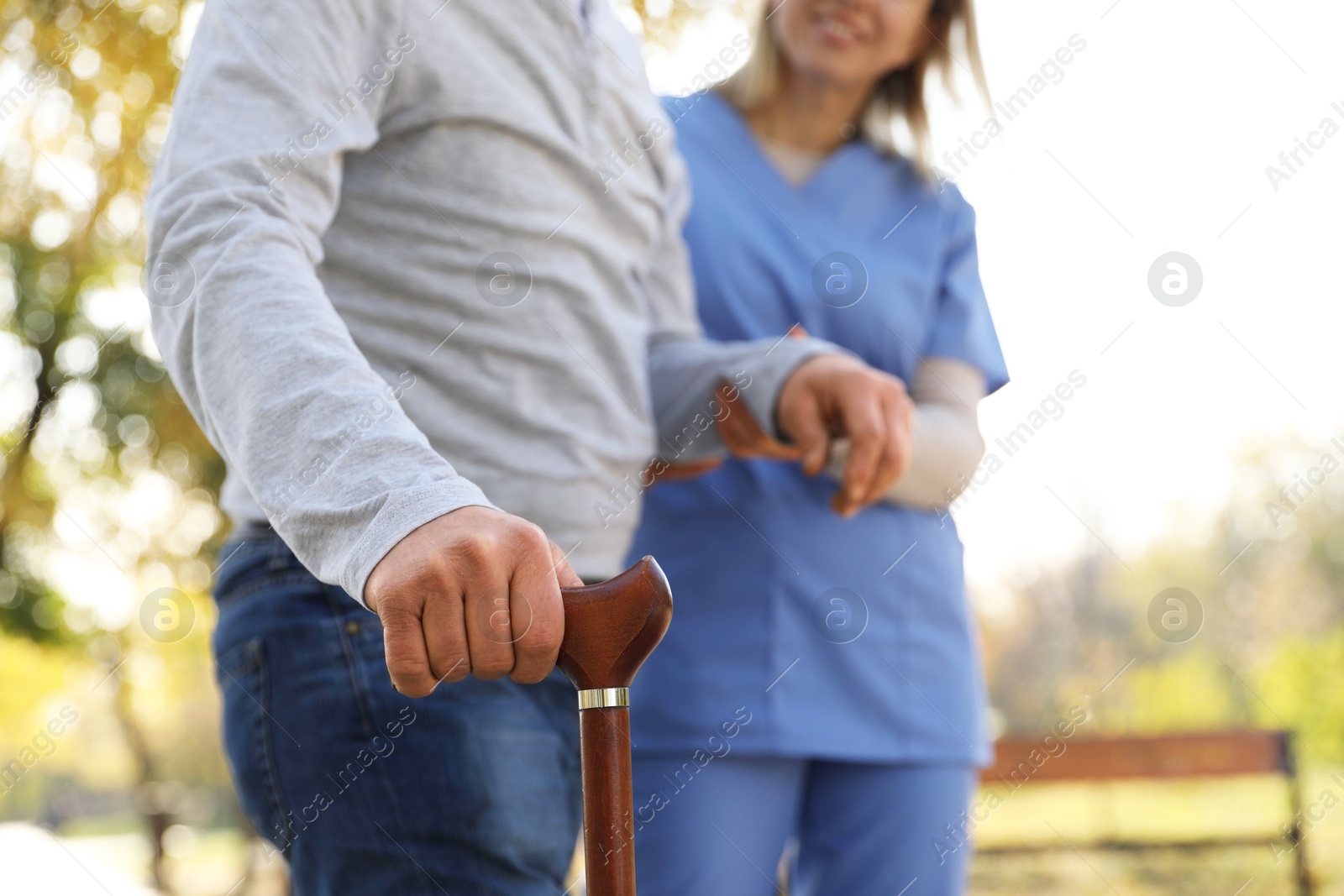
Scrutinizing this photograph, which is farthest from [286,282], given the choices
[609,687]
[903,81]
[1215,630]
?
[1215,630]

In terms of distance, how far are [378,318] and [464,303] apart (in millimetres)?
73

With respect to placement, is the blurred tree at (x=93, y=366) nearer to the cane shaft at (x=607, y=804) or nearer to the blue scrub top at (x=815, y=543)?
the blue scrub top at (x=815, y=543)

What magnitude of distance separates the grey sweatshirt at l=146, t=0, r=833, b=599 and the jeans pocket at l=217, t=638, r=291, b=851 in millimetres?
122

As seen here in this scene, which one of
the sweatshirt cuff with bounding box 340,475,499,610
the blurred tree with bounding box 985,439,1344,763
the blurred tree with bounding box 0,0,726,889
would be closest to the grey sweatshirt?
the sweatshirt cuff with bounding box 340,475,499,610

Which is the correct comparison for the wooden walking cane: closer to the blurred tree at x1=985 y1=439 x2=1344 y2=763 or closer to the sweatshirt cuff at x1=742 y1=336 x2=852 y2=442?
the sweatshirt cuff at x1=742 y1=336 x2=852 y2=442

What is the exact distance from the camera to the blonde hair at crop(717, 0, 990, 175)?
1744 millimetres

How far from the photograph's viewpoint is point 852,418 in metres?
1.23

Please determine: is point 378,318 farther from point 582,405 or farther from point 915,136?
point 915,136

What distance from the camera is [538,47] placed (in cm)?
114

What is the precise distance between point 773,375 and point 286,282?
2.00 ft

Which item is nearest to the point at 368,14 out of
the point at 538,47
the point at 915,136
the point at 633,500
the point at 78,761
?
the point at 538,47

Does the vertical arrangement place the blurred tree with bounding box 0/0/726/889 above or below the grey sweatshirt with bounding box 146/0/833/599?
below

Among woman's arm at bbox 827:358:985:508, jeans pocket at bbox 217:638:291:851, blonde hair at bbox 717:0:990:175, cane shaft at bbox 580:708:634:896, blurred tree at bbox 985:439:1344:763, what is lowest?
blurred tree at bbox 985:439:1344:763

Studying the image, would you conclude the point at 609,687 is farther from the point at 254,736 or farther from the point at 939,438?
the point at 939,438
